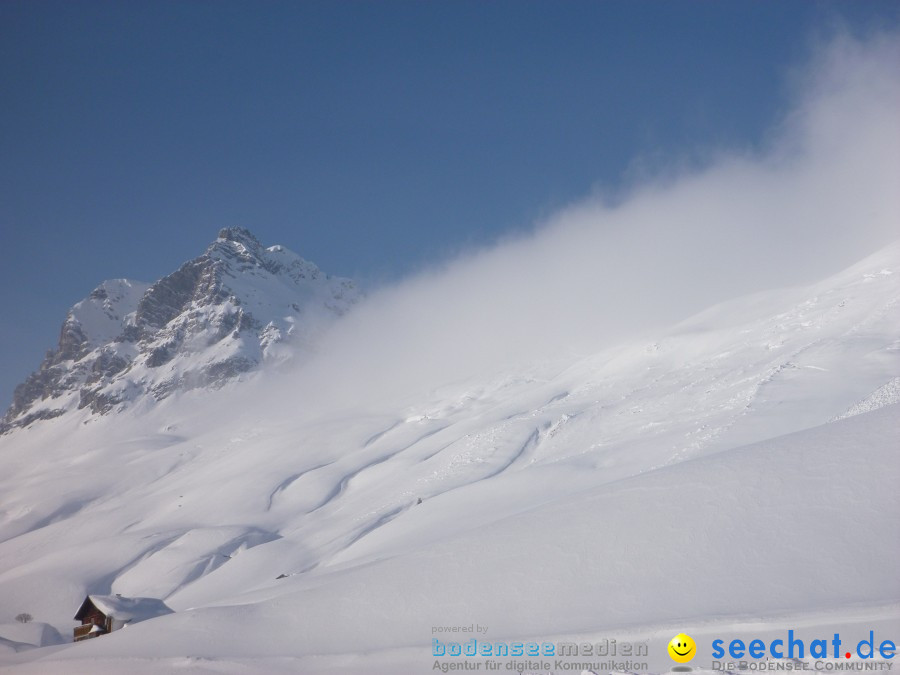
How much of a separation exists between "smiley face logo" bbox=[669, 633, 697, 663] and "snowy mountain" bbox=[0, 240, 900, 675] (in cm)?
28

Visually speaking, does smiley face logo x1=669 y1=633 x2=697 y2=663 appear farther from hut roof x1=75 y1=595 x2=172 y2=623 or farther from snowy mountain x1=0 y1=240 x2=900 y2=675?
hut roof x1=75 y1=595 x2=172 y2=623

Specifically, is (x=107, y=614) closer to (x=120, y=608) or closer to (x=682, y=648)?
(x=120, y=608)

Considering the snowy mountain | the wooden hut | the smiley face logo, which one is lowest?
the wooden hut

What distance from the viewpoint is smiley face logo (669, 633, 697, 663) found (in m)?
13.6

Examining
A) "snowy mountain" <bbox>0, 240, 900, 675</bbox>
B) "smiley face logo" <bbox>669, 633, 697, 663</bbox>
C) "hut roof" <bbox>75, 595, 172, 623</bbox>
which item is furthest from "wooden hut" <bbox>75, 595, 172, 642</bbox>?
"smiley face logo" <bbox>669, 633, 697, 663</bbox>

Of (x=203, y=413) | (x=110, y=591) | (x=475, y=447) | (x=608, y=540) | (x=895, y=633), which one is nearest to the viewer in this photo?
(x=895, y=633)

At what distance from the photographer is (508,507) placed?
5291 cm

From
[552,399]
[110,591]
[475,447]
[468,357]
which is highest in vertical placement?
[468,357]

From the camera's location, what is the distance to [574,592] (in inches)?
710

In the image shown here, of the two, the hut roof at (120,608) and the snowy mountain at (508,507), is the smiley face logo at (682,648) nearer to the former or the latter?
the snowy mountain at (508,507)

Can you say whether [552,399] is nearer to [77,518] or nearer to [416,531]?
[416,531]

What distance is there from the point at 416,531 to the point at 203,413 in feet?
484

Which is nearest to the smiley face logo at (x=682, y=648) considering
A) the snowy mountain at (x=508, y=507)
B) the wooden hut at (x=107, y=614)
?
the snowy mountain at (x=508, y=507)

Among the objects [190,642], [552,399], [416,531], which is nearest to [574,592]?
[190,642]
